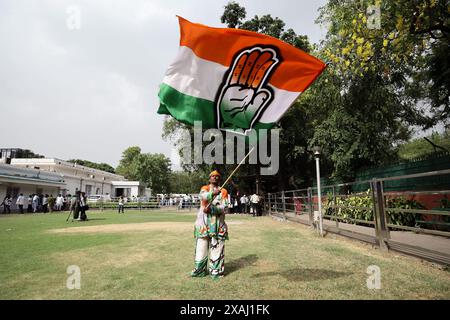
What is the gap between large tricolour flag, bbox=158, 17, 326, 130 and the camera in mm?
4422

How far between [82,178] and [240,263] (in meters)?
44.1

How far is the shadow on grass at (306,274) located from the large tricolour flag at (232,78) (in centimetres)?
241

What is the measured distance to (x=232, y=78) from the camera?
14.9 ft

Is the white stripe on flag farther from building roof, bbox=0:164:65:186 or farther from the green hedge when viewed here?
building roof, bbox=0:164:65:186

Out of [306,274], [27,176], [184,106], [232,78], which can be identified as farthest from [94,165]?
[306,274]

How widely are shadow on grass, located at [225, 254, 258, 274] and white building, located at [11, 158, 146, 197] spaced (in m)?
32.1

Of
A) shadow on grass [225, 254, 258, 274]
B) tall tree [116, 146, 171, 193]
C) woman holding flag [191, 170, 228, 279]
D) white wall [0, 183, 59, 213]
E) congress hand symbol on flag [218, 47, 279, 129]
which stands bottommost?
shadow on grass [225, 254, 258, 274]

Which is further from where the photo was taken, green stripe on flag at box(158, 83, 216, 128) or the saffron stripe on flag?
green stripe on flag at box(158, 83, 216, 128)

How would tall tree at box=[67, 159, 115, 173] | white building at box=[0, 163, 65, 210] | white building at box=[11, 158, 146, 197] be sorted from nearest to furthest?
white building at box=[0, 163, 65, 210] < white building at box=[11, 158, 146, 197] < tall tree at box=[67, 159, 115, 173]

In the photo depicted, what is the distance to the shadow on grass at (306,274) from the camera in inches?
174

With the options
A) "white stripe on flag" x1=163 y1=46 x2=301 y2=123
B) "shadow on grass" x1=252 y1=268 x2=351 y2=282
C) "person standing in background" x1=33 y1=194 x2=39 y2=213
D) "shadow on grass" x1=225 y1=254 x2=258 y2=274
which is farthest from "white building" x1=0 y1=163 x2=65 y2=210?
"shadow on grass" x1=252 y1=268 x2=351 y2=282

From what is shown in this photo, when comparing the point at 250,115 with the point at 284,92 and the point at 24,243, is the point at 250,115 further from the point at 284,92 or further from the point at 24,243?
the point at 24,243
